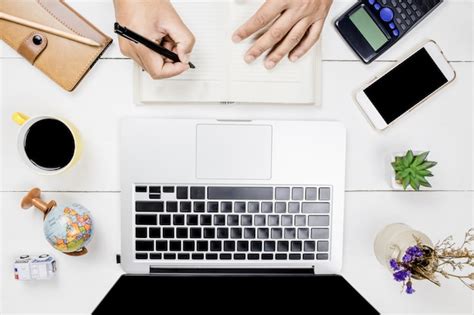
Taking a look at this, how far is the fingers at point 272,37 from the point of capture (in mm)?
775

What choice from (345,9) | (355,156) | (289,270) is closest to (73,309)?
(289,270)

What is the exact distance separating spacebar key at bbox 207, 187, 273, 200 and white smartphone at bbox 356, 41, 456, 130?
265mm

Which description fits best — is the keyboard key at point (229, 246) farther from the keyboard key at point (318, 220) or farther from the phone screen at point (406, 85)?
the phone screen at point (406, 85)

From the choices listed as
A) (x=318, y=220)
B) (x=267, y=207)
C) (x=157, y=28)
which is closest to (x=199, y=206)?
(x=267, y=207)

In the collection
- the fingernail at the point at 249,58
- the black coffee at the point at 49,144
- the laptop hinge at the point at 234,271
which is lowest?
the laptop hinge at the point at 234,271

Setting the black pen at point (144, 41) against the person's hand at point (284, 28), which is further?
the person's hand at point (284, 28)

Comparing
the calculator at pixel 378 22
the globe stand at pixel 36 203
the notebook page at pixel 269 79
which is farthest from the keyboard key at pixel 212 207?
the calculator at pixel 378 22

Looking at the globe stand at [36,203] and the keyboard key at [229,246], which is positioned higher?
the globe stand at [36,203]

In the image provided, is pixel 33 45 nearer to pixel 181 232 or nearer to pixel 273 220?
pixel 181 232

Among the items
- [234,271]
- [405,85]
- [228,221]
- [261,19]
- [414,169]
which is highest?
[261,19]

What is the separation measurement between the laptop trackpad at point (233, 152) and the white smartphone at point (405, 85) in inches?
8.7

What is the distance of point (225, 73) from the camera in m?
0.83

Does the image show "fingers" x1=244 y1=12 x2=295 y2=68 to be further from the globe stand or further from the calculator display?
the globe stand

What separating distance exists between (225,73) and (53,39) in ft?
1.10
